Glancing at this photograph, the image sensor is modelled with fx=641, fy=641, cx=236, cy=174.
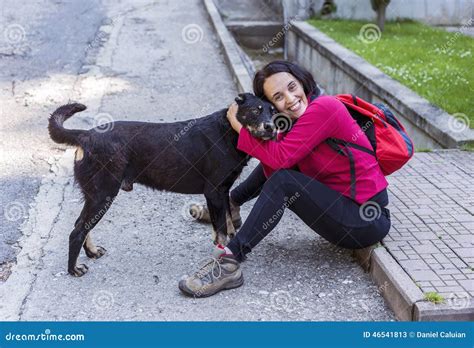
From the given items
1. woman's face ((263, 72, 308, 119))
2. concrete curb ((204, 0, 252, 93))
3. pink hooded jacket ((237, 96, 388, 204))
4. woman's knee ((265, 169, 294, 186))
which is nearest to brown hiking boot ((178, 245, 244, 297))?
woman's knee ((265, 169, 294, 186))

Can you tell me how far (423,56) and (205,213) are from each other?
6262 millimetres

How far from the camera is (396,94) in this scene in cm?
758

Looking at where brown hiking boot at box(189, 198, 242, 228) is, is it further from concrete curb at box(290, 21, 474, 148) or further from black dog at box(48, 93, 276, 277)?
concrete curb at box(290, 21, 474, 148)

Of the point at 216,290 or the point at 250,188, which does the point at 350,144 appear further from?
the point at 216,290

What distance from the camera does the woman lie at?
3.78 metres

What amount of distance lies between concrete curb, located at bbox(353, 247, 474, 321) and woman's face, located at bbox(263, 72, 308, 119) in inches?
39.2

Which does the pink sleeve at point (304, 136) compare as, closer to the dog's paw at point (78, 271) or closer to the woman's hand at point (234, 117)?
the woman's hand at point (234, 117)

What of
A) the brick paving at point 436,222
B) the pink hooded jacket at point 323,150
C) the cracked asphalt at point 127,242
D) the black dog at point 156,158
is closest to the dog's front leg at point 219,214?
the black dog at point 156,158

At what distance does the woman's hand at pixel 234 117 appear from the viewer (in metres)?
3.97

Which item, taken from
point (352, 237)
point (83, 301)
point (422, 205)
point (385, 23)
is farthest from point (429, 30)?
point (83, 301)

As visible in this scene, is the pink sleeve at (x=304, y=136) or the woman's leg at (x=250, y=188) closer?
the pink sleeve at (x=304, y=136)

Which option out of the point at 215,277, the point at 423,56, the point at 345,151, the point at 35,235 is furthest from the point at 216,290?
the point at 423,56

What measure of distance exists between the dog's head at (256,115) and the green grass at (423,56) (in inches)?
127

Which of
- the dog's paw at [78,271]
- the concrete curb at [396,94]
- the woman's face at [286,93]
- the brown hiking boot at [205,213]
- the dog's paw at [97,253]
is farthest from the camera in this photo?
the concrete curb at [396,94]
